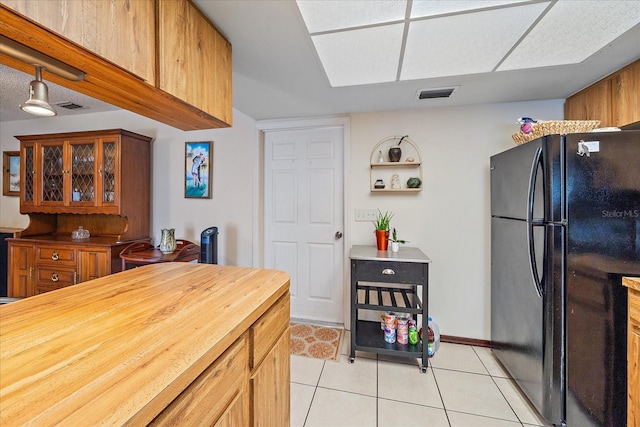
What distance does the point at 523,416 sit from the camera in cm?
158

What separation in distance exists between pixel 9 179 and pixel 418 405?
4906 mm

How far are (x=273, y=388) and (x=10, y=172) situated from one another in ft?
14.3

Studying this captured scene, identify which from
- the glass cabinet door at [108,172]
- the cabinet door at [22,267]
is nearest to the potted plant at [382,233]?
the glass cabinet door at [108,172]

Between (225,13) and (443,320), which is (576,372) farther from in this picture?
(225,13)

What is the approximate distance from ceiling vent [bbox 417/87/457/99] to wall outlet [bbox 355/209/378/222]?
3.44 feet

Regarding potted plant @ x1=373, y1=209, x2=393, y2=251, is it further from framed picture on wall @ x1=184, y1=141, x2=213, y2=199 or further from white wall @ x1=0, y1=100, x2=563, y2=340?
framed picture on wall @ x1=184, y1=141, x2=213, y2=199

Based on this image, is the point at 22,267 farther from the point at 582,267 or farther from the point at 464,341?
the point at 582,267

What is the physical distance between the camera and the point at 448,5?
1173 mm

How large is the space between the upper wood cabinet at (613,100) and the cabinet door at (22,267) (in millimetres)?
4819

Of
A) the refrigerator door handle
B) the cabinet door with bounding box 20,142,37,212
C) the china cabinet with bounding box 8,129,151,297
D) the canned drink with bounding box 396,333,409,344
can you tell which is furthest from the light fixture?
the cabinet door with bounding box 20,142,37,212

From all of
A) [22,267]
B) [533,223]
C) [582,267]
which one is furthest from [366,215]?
[22,267]

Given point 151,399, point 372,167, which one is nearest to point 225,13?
point 151,399

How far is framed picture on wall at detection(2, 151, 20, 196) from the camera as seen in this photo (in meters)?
3.22

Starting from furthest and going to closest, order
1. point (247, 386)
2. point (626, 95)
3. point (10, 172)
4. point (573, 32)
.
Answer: point (10, 172)
point (626, 95)
point (573, 32)
point (247, 386)
